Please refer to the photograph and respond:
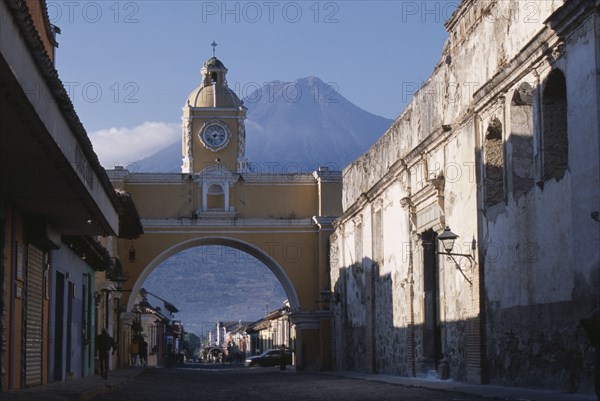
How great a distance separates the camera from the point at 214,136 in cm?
4331

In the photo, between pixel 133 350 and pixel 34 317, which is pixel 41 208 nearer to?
pixel 34 317

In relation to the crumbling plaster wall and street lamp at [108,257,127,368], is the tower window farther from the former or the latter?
the crumbling plaster wall

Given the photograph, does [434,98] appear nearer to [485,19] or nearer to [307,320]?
[485,19]

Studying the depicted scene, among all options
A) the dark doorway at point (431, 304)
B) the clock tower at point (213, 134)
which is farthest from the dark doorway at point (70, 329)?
the clock tower at point (213, 134)

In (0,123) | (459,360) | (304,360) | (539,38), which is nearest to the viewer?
(0,123)

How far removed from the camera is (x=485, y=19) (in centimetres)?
1617

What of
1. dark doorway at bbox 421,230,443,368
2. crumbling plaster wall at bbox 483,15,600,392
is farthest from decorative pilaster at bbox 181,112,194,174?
crumbling plaster wall at bbox 483,15,600,392

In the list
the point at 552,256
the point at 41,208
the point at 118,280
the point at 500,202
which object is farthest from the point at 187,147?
the point at 552,256

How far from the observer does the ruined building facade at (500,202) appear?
1207 centimetres

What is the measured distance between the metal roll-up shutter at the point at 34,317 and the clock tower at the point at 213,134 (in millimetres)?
24979

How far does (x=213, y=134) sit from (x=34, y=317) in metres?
26.5

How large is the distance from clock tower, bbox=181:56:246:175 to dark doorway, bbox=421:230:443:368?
Result: 22.6 m

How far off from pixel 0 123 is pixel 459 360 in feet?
30.5

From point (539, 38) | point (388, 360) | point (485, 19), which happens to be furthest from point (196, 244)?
point (539, 38)
